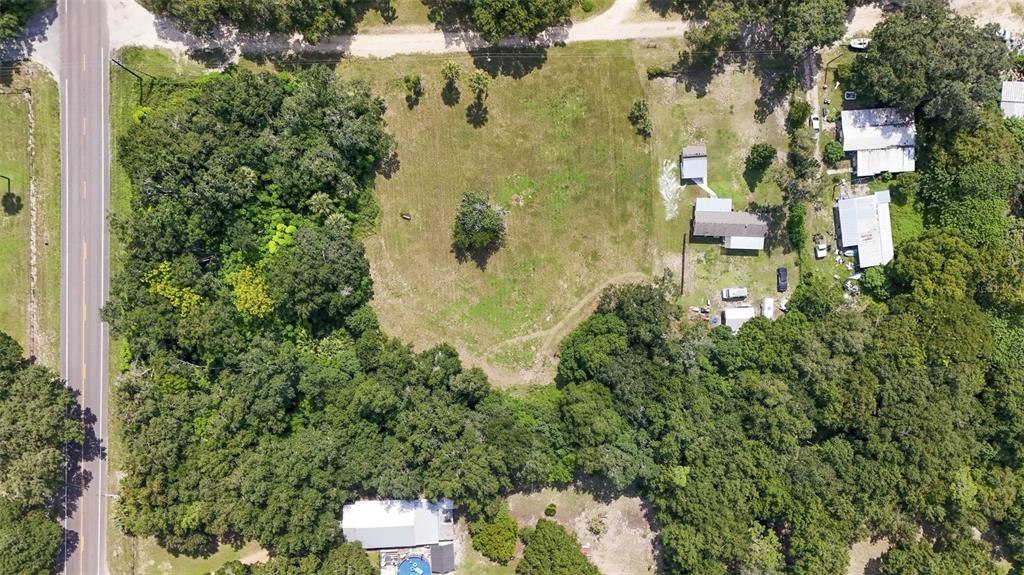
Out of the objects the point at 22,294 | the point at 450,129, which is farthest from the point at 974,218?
the point at 22,294

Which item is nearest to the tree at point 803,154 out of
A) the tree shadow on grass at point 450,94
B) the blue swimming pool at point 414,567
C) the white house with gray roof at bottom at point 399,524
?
the tree shadow on grass at point 450,94

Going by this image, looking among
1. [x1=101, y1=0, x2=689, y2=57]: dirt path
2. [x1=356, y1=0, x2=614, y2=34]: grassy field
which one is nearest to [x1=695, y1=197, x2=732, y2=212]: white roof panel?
[x1=101, y1=0, x2=689, y2=57]: dirt path

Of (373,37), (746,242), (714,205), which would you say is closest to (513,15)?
(373,37)

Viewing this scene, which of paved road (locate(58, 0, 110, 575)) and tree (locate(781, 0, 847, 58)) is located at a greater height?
tree (locate(781, 0, 847, 58))

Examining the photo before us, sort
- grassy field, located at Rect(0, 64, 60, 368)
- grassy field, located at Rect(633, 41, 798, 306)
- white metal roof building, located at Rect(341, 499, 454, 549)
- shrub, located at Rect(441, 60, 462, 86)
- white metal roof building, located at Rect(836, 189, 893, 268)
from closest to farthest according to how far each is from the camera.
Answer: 1. shrub, located at Rect(441, 60, 462, 86)
2. white metal roof building, located at Rect(341, 499, 454, 549)
3. grassy field, located at Rect(0, 64, 60, 368)
4. white metal roof building, located at Rect(836, 189, 893, 268)
5. grassy field, located at Rect(633, 41, 798, 306)

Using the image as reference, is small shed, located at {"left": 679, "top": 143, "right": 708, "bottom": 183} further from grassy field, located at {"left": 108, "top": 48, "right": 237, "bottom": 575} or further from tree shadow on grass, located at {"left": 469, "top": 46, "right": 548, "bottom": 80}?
grassy field, located at {"left": 108, "top": 48, "right": 237, "bottom": 575}

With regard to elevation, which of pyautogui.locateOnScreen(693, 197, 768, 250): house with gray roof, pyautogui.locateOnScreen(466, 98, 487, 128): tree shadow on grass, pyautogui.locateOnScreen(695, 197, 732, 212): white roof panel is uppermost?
pyautogui.locateOnScreen(466, 98, 487, 128): tree shadow on grass

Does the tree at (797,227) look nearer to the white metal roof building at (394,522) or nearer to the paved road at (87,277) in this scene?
the white metal roof building at (394,522)

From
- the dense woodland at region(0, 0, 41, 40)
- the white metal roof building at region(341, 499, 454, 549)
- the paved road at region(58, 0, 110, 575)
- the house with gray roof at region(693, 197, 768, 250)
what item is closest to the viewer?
the dense woodland at region(0, 0, 41, 40)
